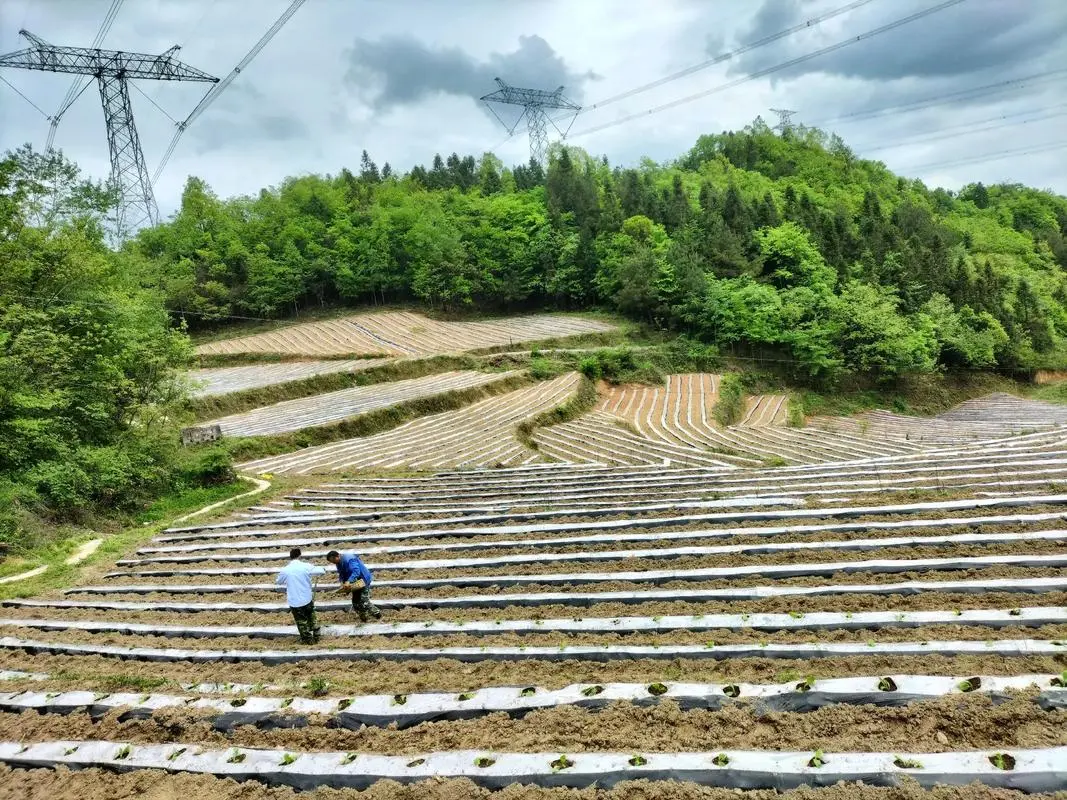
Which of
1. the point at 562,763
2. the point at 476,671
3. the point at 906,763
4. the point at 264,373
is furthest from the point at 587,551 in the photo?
the point at 264,373

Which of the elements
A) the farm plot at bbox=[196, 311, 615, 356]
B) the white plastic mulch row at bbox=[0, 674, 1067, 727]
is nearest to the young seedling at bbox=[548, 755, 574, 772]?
the white plastic mulch row at bbox=[0, 674, 1067, 727]

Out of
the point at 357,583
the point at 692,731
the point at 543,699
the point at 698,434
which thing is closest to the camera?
the point at 692,731

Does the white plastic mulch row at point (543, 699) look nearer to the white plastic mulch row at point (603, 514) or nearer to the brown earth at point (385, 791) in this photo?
the brown earth at point (385, 791)

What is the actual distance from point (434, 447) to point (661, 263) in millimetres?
32641

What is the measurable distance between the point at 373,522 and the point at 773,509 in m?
7.40

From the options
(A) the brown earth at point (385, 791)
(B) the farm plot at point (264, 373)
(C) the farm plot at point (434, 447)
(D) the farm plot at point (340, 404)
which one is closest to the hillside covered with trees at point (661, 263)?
(B) the farm plot at point (264, 373)

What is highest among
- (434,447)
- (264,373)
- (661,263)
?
(661,263)

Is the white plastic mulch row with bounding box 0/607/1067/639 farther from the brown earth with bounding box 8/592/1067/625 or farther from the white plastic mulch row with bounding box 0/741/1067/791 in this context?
the white plastic mulch row with bounding box 0/741/1067/791

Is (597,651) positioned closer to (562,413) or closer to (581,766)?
(581,766)

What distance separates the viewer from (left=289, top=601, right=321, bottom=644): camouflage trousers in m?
6.77

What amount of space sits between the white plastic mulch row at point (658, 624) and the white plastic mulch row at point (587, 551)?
150 centimetres

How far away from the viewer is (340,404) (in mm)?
27875

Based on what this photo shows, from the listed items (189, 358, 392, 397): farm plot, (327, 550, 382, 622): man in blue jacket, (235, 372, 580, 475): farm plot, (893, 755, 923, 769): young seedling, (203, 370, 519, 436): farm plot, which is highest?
(189, 358, 392, 397): farm plot

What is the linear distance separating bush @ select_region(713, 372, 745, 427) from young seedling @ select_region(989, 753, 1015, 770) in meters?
27.7
